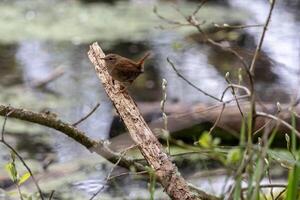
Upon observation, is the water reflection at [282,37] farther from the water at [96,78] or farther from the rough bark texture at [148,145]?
the rough bark texture at [148,145]

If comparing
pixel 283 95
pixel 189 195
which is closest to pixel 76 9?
pixel 283 95

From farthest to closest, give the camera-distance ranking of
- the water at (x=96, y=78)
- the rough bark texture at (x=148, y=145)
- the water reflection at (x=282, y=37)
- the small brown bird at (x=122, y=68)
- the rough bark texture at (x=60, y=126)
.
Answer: the water reflection at (x=282, y=37) < the water at (x=96, y=78) < the small brown bird at (x=122, y=68) < the rough bark texture at (x=60, y=126) < the rough bark texture at (x=148, y=145)

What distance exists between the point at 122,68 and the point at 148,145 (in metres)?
0.47

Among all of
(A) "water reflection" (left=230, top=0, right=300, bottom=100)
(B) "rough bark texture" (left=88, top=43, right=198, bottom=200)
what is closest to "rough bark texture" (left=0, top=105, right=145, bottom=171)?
(B) "rough bark texture" (left=88, top=43, right=198, bottom=200)

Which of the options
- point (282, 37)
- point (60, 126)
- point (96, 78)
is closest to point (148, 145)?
point (60, 126)

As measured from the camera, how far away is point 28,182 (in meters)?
4.22

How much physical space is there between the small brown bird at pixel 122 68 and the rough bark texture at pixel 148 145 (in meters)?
0.03

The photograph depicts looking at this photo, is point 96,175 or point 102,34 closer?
point 96,175

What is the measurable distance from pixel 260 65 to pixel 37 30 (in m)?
2.05

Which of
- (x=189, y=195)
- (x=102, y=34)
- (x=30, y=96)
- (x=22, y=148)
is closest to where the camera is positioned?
(x=189, y=195)

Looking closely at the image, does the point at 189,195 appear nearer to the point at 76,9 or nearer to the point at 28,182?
the point at 28,182

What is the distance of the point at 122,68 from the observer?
9.60 feet

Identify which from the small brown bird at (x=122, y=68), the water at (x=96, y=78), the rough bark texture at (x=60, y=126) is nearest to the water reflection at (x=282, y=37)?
the water at (x=96, y=78)

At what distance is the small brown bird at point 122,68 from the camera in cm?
292
